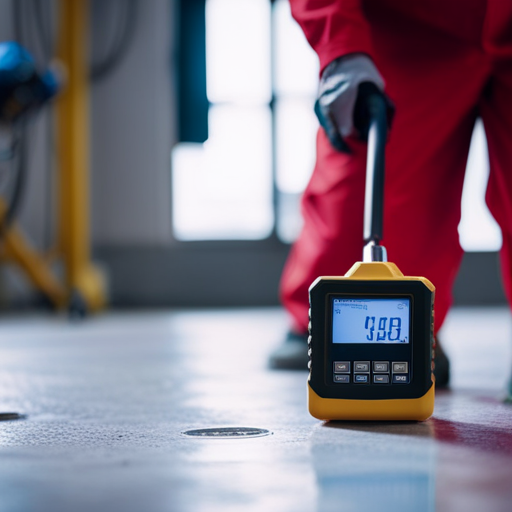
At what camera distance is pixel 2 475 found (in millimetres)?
823

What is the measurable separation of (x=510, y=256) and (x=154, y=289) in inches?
165

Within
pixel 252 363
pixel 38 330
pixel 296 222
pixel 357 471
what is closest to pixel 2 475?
pixel 357 471

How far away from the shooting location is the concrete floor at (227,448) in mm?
729

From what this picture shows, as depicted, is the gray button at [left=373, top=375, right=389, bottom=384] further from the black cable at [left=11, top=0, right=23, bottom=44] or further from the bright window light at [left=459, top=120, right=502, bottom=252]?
the bright window light at [left=459, top=120, right=502, bottom=252]

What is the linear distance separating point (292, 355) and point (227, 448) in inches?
32.7

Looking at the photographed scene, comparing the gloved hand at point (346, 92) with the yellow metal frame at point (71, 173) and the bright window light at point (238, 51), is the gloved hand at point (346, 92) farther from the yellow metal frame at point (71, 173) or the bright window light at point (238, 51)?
the bright window light at point (238, 51)

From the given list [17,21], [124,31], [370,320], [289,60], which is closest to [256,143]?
[289,60]

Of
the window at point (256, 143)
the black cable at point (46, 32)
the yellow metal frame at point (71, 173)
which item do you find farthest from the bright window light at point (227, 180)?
the black cable at point (46, 32)

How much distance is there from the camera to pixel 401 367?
1010mm

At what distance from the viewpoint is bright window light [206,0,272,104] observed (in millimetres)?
5367

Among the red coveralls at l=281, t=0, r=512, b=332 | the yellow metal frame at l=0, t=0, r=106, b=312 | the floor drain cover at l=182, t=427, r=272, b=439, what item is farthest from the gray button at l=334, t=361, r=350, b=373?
the yellow metal frame at l=0, t=0, r=106, b=312

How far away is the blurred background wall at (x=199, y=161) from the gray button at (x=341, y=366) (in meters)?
4.33

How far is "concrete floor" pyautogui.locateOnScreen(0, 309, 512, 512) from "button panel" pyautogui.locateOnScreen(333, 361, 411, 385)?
0.06 metres

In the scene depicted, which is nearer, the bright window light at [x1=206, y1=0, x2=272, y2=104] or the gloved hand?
the gloved hand
